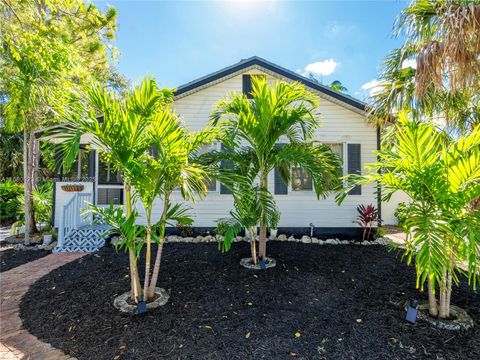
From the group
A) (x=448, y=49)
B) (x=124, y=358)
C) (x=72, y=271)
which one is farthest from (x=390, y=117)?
(x=72, y=271)

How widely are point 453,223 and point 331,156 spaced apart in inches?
91.6

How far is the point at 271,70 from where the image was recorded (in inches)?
276

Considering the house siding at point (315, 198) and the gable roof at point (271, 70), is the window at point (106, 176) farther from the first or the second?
the gable roof at point (271, 70)

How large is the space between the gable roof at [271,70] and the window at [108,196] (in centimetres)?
376

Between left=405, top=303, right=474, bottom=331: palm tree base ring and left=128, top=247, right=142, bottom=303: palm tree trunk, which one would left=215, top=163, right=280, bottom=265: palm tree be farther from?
left=405, top=303, right=474, bottom=331: palm tree base ring

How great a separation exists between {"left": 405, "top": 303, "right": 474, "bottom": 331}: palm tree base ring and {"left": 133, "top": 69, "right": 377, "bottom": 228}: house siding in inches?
157

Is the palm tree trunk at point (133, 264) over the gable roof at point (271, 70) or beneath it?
beneath

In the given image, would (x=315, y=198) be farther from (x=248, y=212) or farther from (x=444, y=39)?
(x=444, y=39)

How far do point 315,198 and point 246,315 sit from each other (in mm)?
4627

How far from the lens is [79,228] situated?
22.0 ft

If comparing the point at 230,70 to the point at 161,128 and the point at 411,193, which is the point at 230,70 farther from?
the point at 411,193

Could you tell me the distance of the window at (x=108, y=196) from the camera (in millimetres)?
8125

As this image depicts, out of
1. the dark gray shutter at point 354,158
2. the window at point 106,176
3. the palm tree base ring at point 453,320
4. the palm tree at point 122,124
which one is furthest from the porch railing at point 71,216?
the dark gray shutter at point 354,158

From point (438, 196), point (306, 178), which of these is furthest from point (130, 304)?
point (306, 178)
